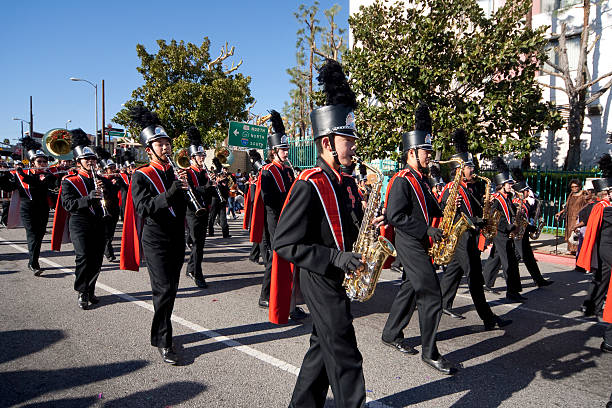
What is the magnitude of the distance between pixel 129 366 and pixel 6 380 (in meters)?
0.99

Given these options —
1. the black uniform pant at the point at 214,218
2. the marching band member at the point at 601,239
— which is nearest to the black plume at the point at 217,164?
the black uniform pant at the point at 214,218

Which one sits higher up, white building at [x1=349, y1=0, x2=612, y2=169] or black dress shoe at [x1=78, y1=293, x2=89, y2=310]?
white building at [x1=349, y1=0, x2=612, y2=169]

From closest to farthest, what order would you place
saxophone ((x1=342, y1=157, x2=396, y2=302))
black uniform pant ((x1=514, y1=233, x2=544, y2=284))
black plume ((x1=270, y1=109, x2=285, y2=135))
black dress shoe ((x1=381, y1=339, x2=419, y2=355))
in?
saxophone ((x1=342, y1=157, x2=396, y2=302))
black dress shoe ((x1=381, y1=339, x2=419, y2=355))
black plume ((x1=270, y1=109, x2=285, y2=135))
black uniform pant ((x1=514, y1=233, x2=544, y2=284))

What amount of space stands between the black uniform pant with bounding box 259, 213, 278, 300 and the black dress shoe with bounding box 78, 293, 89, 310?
2.30m

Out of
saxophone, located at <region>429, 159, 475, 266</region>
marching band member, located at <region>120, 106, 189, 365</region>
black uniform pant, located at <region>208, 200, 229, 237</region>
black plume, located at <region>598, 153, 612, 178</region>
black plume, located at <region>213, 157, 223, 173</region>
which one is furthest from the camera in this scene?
black uniform pant, located at <region>208, 200, 229, 237</region>

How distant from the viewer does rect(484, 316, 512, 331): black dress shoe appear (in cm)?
530

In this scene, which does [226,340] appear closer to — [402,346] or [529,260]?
[402,346]

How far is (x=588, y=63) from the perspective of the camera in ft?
61.0

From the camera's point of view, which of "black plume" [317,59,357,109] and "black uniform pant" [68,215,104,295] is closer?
"black plume" [317,59,357,109]

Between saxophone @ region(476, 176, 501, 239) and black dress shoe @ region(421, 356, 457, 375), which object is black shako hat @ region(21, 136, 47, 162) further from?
black dress shoe @ region(421, 356, 457, 375)

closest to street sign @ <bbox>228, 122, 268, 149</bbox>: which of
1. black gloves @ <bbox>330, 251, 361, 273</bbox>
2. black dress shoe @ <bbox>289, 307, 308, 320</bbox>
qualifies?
black dress shoe @ <bbox>289, 307, 308, 320</bbox>

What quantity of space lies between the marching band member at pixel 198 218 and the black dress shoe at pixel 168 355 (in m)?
2.83

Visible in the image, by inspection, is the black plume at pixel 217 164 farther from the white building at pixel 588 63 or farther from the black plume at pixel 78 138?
the white building at pixel 588 63

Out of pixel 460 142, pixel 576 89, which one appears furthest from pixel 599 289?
pixel 576 89
